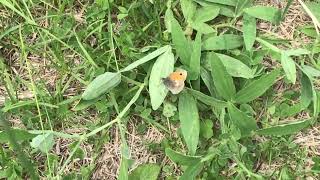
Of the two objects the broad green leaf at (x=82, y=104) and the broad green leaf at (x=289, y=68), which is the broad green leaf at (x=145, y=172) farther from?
the broad green leaf at (x=289, y=68)

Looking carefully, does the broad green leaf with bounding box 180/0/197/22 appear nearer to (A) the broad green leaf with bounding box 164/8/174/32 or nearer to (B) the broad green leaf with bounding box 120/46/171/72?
(A) the broad green leaf with bounding box 164/8/174/32

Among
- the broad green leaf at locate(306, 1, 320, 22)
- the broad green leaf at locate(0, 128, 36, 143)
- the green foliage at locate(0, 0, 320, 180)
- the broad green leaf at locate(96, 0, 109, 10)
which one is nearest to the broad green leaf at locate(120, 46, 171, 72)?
the green foliage at locate(0, 0, 320, 180)

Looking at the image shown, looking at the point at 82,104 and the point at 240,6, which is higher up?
the point at 240,6

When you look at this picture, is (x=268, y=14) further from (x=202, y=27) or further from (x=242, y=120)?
(x=242, y=120)

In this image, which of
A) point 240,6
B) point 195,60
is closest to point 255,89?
point 195,60

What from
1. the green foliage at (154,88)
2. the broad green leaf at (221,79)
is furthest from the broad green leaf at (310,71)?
the broad green leaf at (221,79)
